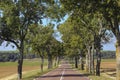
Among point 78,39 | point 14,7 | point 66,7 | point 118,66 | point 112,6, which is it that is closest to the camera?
point 112,6

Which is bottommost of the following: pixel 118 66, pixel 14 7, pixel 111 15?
pixel 118 66

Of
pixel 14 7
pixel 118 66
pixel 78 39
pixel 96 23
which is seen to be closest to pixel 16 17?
pixel 14 7

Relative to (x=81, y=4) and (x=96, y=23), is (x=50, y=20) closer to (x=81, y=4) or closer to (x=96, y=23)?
(x=96, y=23)

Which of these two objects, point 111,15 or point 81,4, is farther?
point 81,4

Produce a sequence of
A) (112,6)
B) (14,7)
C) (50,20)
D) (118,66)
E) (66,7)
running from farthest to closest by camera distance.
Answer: (50,20), (14,7), (66,7), (118,66), (112,6)

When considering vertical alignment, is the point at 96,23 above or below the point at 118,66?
above

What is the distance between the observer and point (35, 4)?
41.8 metres

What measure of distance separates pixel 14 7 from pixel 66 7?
12.2m

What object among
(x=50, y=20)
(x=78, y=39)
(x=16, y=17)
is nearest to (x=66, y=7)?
(x=16, y=17)

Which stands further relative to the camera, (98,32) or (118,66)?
(98,32)

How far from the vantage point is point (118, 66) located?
27.5 metres

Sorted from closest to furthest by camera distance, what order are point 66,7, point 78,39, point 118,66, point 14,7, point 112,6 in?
point 112,6 → point 118,66 → point 66,7 → point 14,7 → point 78,39

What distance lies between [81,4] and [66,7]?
1.91 m

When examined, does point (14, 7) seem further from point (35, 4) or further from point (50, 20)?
point (50, 20)
